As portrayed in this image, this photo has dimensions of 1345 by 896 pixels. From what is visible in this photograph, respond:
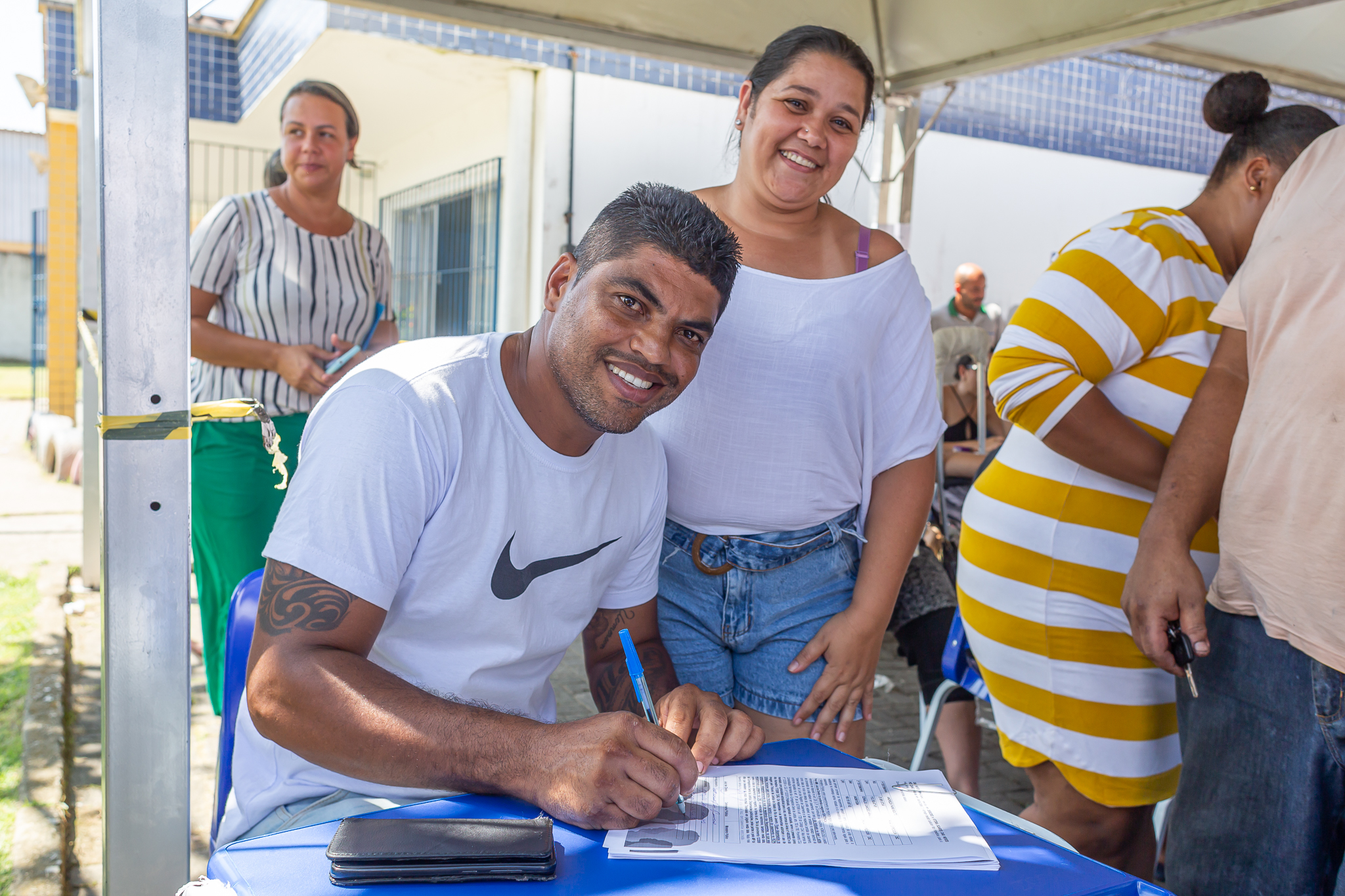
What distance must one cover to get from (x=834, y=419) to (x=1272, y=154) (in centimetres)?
107

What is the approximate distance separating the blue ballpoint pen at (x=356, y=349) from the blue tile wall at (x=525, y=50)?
3.71 metres

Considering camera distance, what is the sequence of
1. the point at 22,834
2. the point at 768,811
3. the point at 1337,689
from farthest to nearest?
the point at 22,834, the point at 1337,689, the point at 768,811

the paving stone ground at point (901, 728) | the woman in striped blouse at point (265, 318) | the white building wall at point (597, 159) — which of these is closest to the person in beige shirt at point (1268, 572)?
the paving stone ground at point (901, 728)

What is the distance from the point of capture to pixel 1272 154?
2127 millimetres

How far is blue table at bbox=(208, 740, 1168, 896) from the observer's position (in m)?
1.02

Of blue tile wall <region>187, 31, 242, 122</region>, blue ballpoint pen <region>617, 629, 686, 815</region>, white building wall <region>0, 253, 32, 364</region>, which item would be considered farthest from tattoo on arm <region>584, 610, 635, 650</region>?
white building wall <region>0, 253, 32, 364</region>

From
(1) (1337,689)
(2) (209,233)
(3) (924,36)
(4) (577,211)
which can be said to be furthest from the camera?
(4) (577,211)

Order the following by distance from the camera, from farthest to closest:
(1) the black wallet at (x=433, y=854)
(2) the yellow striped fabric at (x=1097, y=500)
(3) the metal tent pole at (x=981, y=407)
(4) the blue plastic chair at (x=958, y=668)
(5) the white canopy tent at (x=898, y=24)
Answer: (3) the metal tent pole at (x=981, y=407) < (5) the white canopy tent at (x=898, y=24) < (4) the blue plastic chair at (x=958, y=668) < (2) the yellow striped fabric at (x=1097, y=500) < (1) the black wallet at (x=433, y=854)

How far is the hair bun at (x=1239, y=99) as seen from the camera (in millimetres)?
2158

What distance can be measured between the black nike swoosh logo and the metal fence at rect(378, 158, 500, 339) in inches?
302

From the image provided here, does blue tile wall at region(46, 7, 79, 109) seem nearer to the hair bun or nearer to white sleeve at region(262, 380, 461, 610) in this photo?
white sleeve at region(262, 380, 461, 610)

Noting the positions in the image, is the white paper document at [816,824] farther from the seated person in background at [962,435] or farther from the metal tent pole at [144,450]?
the seated person in background at [962,435]

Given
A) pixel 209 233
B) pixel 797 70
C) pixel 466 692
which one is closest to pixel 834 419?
pixel 797 70

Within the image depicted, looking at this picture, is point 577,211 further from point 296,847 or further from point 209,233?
point 296,847
